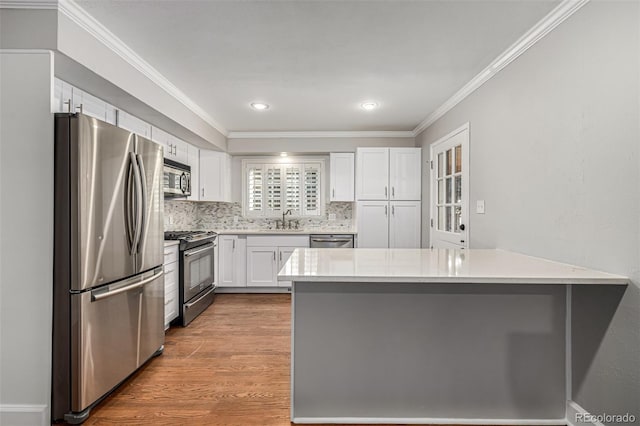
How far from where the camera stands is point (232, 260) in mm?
4828

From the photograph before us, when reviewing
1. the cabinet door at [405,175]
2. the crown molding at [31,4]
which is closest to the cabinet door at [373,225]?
the cabinet door at [405,175]

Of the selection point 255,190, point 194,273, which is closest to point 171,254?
point 194,273

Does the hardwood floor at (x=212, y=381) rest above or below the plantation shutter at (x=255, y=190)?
below

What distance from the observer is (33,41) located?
6.02ft

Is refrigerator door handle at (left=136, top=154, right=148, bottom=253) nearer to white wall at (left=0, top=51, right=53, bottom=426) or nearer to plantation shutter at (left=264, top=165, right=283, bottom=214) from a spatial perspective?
white wall at (left=0, top=51, right=53, bottom=426)

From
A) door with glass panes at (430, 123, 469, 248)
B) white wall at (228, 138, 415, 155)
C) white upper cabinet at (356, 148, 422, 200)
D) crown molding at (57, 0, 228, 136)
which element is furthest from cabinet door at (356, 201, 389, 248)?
crown molding at (57, 0, 228, 136)

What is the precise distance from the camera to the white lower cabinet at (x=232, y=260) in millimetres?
4816

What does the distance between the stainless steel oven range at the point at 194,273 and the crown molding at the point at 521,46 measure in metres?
3.06

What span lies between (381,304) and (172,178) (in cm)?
272

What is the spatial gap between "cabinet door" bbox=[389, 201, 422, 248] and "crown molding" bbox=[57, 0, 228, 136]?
2.87 m

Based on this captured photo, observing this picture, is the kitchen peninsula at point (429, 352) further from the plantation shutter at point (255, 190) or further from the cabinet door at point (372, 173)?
the plantation shutter at point (255, 190)

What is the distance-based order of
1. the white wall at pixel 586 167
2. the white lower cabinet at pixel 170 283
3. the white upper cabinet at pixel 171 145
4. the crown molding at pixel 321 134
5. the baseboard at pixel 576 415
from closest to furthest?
the white wall at pixel 586 167, the baseboard at pixel 576 415, the white lower cabinet at pixel 170 283, the white upper cabinet at pixel 171 145, the crown molding at pixel 321 134

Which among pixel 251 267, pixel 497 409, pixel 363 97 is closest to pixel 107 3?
pixel 363 97

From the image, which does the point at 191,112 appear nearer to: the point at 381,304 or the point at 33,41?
the point at 33,41
